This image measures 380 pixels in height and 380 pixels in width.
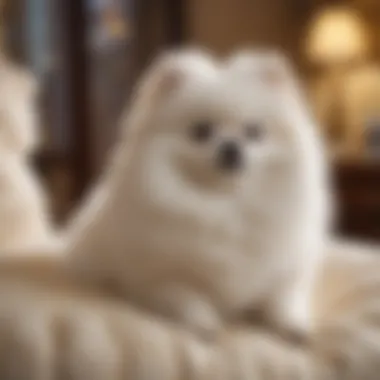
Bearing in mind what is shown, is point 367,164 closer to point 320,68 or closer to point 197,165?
point 320,68

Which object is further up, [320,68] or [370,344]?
[320,68]

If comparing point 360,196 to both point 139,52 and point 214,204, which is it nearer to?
point 139,52

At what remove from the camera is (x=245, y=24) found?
9.96 ft

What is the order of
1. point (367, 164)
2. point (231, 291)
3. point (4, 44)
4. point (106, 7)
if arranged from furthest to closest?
point (106, 7) < point (4, 44) < point (367, 164) < point (231, 291)

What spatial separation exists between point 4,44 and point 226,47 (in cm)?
86

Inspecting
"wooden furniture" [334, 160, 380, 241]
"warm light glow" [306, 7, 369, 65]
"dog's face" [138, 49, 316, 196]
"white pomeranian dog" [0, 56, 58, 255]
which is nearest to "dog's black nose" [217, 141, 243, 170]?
"dog's face" [138, 49, 316, 196]

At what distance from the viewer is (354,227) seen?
245 centimetres

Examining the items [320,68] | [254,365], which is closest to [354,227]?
[320,68]

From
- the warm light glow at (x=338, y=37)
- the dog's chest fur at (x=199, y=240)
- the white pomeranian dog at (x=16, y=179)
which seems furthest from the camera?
the warm light glow at (x=338, y=37)

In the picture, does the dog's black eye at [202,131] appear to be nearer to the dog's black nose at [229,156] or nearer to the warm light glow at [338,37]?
the dog's black nose at [229,156]

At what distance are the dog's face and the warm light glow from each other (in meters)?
1.65

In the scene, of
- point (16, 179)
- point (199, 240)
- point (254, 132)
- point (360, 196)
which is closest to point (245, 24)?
point (360, 196)

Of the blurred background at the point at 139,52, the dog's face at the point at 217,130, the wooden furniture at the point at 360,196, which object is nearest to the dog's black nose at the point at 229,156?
the dog's face at the point at 217,130

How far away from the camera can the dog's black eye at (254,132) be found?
45.8 inches
